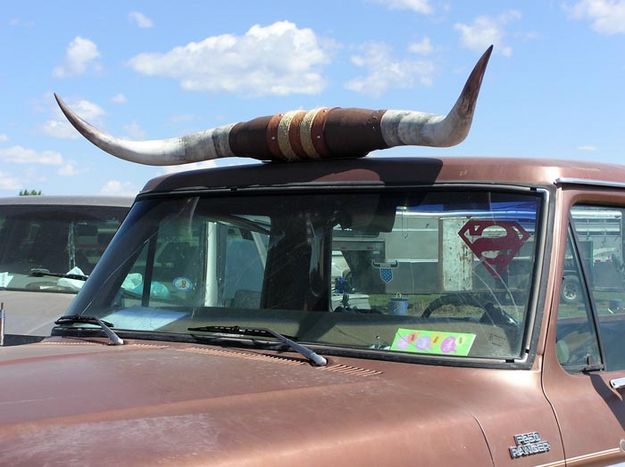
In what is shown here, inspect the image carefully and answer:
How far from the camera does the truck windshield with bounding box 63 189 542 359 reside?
2699 mm

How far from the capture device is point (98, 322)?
3092mm

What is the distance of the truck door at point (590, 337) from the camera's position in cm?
246

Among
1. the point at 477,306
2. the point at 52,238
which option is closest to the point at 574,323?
the point at 477,306

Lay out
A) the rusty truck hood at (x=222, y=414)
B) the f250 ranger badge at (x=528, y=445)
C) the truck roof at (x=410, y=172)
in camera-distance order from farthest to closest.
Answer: the truck roof at (x=410, y=172)
the f250 ranger badge at (x=528, y=445)
the rusty truck hood at (x=222, y=414)

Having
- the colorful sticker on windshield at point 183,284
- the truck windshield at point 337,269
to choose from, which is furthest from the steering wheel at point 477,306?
the colorful sticker on windshield at point 183,284

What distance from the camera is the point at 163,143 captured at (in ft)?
11.5

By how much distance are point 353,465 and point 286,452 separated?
0.18 meters

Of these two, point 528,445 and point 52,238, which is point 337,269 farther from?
point 52,238

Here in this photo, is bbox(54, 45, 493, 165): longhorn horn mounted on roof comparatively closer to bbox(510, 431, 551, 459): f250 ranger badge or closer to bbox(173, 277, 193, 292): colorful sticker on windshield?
bbox(173, 277, 193, 292): colorful sticker on windshield

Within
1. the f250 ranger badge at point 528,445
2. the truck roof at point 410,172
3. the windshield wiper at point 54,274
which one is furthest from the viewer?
the windshield wiper at point 54,274

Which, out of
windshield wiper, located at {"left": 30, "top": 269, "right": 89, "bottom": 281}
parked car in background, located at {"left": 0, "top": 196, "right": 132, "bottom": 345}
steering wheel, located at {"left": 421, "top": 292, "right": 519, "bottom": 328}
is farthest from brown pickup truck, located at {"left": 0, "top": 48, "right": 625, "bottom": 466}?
parked car in background, located at {"left": 0, "top": 196, "right": 132, "bottom": 345}

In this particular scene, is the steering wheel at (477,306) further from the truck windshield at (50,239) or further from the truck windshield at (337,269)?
the truck windshield at (50,239)

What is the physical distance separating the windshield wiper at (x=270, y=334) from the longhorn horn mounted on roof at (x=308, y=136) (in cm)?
72

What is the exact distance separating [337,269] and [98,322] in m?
0.89
